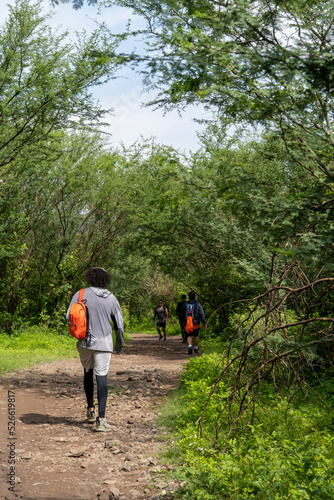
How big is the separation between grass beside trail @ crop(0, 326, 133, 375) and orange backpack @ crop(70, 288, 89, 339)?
14.6ft

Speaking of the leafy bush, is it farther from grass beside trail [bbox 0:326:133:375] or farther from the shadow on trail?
grass beside trail [bbox 0:326:133:375]

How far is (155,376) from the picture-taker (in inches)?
404

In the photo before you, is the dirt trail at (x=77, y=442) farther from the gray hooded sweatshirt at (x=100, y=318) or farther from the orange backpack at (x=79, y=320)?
the orange backpack at (x=79, y=320)

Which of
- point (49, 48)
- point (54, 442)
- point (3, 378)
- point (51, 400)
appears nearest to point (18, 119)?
point (49, 48)


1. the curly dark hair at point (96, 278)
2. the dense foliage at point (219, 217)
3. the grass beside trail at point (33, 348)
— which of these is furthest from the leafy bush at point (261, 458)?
the grass beside trail at point (33, 348)

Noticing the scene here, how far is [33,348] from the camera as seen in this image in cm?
1417

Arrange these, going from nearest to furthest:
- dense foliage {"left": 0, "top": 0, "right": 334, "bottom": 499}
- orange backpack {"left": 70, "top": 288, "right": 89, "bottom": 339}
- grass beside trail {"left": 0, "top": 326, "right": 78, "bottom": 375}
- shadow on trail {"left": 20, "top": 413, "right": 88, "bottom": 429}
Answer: dense foliage {"left": 0, "top": 0, "right": 334, "bottom": 499}
orange backpack {"left": 70, "top": 288, "right": 89, "bottom": 339}
shadow on trail {"left": 20, "top": 413, "right": 88, "bottom": 429}
grass beside trail {"left": 0, "top": 326, "right": 78, "bottom": 375}

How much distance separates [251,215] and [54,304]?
46.3 ft

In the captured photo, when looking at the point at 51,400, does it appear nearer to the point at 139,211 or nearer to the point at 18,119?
the point at 18,119

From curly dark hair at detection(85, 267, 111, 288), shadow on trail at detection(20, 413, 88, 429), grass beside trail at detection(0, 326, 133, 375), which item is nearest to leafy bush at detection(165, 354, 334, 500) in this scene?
shadow on trail at detection(20, 413, 88, 429)

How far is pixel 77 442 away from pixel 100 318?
1456mm

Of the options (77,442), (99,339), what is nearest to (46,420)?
(77,442)

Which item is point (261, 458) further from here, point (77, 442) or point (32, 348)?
point (32, 348)

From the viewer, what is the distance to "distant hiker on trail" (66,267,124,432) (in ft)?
20.1
